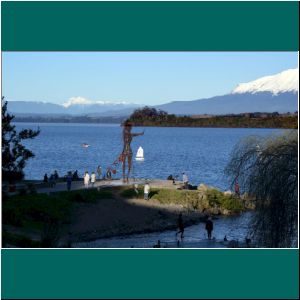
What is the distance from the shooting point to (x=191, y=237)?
891 inches

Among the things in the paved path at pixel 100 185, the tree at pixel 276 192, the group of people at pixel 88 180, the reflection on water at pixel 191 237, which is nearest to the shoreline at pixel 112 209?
the paved path at pixel 100 185

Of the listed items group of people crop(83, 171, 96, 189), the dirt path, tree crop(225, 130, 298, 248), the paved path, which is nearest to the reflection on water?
the dirt path

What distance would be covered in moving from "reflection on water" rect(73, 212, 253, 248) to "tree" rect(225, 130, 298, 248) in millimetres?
5405

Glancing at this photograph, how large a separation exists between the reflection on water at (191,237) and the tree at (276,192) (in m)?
5.40

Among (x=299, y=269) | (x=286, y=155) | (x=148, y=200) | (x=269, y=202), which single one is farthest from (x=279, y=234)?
→ (x=148, y=200)

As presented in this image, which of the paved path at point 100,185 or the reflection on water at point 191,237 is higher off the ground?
the paved path at point 100,185

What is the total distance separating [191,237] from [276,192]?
395 inches

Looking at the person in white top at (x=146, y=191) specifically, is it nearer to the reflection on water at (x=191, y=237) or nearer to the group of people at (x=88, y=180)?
the group of people at (x=88, y=180)

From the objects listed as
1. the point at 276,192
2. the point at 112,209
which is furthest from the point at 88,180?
the point at 276,192

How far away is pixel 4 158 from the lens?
13.0m

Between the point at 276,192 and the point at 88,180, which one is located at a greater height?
the point at 276,192

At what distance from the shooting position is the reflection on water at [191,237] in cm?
2046

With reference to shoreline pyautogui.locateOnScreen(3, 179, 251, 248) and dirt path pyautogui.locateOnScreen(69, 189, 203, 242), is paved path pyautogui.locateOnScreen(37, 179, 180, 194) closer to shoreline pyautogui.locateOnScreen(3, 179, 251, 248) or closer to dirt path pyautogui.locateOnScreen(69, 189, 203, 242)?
shoreline pyautogui.locateOnScreen(3, 179, 251, 248)

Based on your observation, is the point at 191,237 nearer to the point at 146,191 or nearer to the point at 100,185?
the point at 146,191
